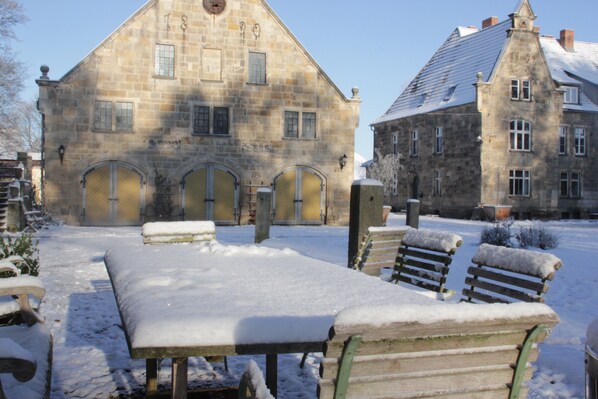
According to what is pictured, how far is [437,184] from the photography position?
32.8 meters

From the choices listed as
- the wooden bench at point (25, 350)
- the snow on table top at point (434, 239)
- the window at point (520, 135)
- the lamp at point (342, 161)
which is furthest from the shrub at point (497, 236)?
the window at point (520, 135)

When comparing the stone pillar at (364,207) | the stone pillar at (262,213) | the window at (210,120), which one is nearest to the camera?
the stone pillar at (364,207)

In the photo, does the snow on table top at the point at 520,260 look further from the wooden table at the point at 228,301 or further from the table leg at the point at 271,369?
the table leg at the point at 271,369

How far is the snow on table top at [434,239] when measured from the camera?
5.41 m

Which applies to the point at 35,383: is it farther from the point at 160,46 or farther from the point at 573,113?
the point at 573,113

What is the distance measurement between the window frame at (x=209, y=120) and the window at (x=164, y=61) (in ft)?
4.89

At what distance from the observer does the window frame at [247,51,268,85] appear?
23188mm

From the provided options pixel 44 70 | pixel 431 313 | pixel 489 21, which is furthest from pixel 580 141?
pixel 431 313

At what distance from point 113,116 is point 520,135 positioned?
64.5 ft

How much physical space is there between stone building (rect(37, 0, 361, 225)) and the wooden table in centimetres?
1754

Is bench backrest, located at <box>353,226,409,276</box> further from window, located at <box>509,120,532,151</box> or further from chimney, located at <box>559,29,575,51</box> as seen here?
chimney, located at <box>559,29,575,51</box>

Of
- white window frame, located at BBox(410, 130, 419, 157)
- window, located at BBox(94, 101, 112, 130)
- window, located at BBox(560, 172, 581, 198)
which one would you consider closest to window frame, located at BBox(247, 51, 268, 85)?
window, located at BBox(94, 101, 112, 130)

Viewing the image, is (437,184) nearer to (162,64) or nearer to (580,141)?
(580,141)

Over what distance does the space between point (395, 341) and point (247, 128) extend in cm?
2166
